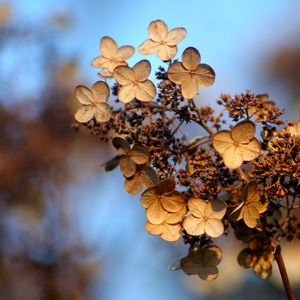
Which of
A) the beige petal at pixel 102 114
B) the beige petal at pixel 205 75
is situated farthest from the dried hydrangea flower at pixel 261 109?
the beige petal at pixel 102 114

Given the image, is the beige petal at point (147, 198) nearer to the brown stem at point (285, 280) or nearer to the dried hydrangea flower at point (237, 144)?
the dried hydrangea flower at point (237, 144)

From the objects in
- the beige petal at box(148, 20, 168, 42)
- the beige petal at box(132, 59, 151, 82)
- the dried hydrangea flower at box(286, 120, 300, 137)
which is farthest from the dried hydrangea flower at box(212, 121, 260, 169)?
the beige petal at box(148, 20, 168, 42)

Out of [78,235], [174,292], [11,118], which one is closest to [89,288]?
[78,235]

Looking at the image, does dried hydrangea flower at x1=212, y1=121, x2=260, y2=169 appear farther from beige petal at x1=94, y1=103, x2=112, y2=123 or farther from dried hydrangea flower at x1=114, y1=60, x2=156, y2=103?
beige petal at x1=94, y1=103, x2=112, y2=123

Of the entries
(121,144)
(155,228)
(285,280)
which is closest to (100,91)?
(121,144)

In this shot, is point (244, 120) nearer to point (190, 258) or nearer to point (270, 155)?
point (270, 155)

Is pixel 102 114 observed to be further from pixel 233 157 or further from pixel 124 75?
pixel 233 157
